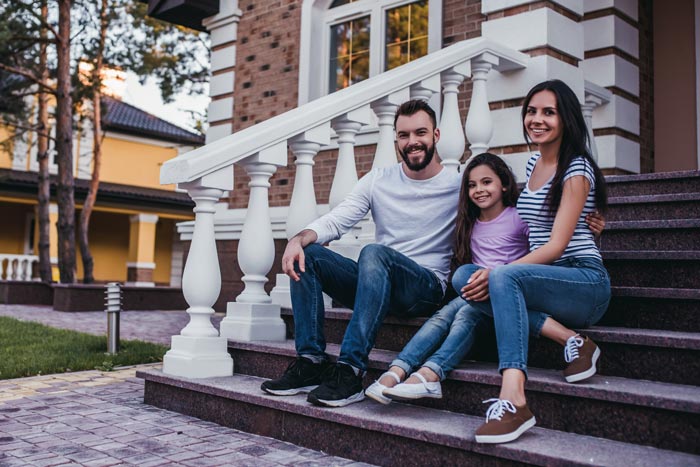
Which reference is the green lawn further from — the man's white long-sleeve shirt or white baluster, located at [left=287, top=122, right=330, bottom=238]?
the man's white long-sleeve shirt

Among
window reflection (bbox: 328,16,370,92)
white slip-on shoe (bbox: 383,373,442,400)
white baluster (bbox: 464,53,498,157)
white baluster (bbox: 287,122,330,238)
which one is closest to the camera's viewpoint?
white slip-on shoe (bbox: 383,373,442,400)

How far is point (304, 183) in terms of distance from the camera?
4035 millimetres

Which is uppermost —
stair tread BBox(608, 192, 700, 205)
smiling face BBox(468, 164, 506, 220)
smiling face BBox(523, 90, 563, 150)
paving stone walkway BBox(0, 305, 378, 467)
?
smiling face BBox(523, 90, 563, 150)

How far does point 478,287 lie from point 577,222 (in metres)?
0.52

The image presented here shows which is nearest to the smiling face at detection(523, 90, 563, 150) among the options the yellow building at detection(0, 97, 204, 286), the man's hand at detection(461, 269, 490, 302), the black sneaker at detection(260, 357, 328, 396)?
the man's hand at detection(461, 269, 490, 302)

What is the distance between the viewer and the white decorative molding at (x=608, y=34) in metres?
5.97

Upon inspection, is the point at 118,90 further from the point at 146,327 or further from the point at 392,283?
the point at 392,283

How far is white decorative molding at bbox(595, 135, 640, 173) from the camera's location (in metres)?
5.83

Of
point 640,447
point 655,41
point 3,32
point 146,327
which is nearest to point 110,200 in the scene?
point 3,32

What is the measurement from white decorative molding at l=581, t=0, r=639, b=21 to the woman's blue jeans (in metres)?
3.90

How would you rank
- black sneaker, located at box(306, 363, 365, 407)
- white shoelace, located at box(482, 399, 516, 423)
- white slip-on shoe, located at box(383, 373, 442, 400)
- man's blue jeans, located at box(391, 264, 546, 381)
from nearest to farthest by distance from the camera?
1. white shoelace, located at box(482, 399, 516, 423)
2. white slip-on shoe, located at box(383, 373, 442, 400)
3. man's blue jeans, located at box(391, 264, 546, 381)
4. black sneaker, located at box(306, 363, 365, 407)

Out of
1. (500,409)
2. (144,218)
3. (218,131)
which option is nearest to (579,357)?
(500,409)

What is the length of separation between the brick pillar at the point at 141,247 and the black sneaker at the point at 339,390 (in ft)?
69.5

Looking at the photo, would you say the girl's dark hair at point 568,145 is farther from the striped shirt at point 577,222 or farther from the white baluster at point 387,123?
the white baluster at point 387,123
